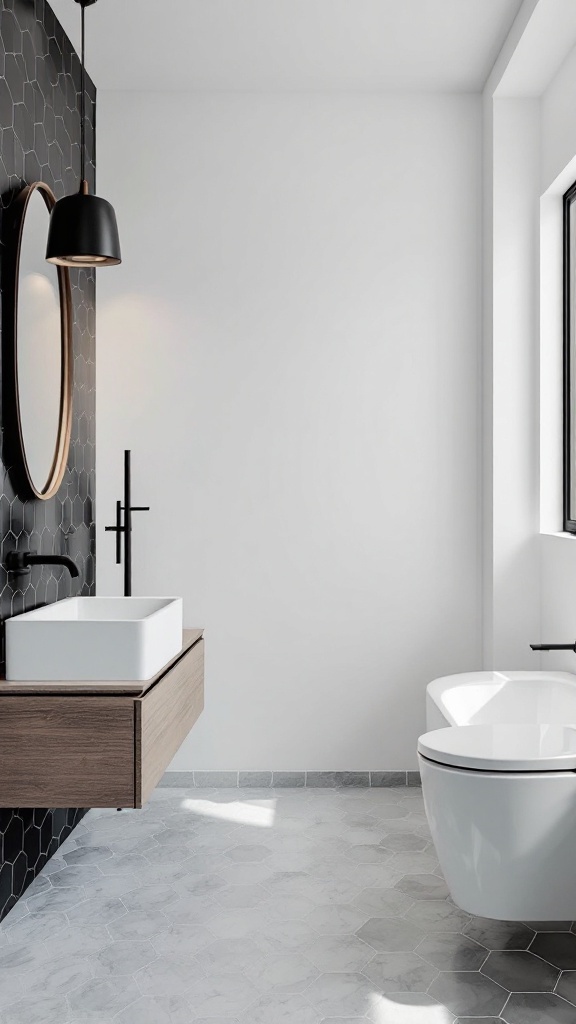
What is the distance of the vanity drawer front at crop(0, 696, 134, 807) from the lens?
197 cm

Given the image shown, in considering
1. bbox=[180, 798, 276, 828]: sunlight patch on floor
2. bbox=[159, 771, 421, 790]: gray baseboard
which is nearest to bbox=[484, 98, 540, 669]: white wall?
bbox=[159, 771, 421, 790]: gray baseboard

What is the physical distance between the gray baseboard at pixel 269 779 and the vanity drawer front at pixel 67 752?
59.6 inches

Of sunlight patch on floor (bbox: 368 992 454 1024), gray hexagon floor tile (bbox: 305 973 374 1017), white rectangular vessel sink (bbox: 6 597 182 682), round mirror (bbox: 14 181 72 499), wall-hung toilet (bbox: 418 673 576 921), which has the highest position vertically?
round mirror (bbox: 14 181 72 499)

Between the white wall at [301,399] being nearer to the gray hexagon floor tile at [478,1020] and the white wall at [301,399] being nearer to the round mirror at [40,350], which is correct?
the round mirror at [40,350]

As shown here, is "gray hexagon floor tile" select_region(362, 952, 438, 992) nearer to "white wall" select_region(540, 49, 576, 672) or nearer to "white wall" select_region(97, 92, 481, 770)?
"white wall" select_region(540, 49, 576, 672)

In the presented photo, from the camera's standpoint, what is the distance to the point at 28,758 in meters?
1.99

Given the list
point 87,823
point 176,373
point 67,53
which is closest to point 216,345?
point 176,373

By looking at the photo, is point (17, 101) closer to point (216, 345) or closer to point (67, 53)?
point (67, 53)

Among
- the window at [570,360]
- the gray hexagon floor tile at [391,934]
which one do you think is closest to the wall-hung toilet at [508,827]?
the gray hexagon floor tile at [391,934]

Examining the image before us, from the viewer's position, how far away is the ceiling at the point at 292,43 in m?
2.87

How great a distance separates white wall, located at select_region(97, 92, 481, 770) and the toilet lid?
1.23m

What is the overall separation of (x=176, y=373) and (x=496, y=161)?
148 cm

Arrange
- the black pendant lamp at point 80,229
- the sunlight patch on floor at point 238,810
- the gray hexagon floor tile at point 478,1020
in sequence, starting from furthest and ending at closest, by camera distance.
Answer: the sunlight patch on floor at point 238,810, the black pendant lamp at point 80,229, the gray hexagon floor tile at point 478,1020

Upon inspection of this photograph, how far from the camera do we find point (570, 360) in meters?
3.21
